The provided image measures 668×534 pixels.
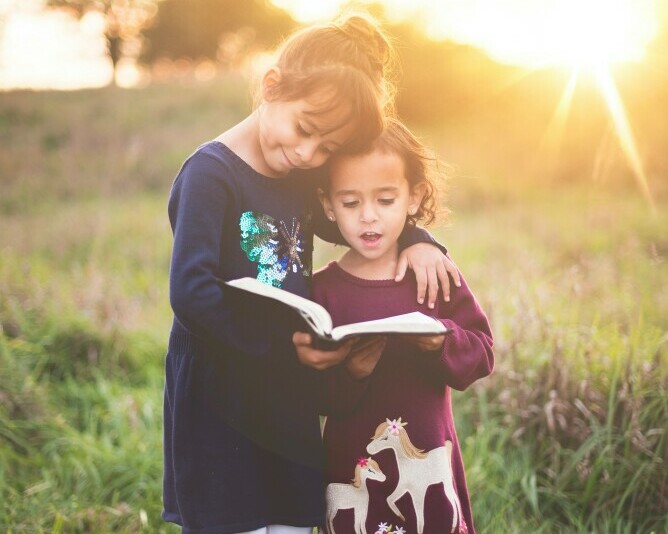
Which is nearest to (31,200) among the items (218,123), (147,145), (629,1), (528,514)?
(147,145)

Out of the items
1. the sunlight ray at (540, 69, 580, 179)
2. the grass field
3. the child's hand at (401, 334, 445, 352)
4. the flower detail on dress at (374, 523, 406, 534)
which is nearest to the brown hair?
the child's hand at (401, 334, 445, 352)

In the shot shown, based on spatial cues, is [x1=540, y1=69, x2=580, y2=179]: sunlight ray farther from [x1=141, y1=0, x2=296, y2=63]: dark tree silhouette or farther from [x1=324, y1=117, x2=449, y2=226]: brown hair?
[x1=141, y1=0, x2=296, y2=63]: dark tree silhouette

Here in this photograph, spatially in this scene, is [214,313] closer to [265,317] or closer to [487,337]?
[265,317]

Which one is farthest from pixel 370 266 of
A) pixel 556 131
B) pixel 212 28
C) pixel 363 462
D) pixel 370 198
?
pixel 212 28

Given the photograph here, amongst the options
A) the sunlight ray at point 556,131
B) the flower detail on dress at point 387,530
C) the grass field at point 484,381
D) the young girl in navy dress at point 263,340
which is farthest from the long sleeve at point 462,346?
the sunlight ray at point 556,131

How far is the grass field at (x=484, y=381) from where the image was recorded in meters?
3.06

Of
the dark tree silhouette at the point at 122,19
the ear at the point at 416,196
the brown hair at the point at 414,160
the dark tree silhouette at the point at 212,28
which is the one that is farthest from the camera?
the dark tree silhouette at the point at 212,28

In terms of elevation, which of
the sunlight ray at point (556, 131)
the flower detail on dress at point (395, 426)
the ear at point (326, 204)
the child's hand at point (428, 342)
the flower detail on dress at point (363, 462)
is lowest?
the flower detail on dress at point (363, 462)

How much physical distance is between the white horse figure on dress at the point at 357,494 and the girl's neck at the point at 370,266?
0.55m

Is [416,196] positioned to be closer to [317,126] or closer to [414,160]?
[414,160]

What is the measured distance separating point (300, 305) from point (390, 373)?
1.69 ft

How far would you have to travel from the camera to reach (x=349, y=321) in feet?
6.71

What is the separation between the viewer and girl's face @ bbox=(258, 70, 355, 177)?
76.4 inches

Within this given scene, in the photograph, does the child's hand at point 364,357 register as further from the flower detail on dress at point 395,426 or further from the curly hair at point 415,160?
the curly hair at point 415,160
